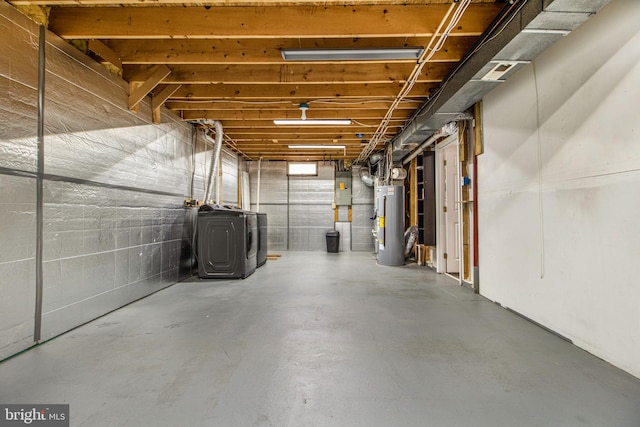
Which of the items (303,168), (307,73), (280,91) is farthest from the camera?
(303,168)

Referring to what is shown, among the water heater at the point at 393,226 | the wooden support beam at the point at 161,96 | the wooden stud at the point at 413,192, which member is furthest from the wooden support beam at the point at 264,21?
the wooden stud at the point at 413,192

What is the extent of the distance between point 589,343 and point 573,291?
1.22 feet

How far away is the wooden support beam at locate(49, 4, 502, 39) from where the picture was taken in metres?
2.37

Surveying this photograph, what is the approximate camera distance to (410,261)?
6.27 metres

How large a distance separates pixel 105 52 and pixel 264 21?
5.60 feet

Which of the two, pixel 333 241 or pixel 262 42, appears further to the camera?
pixel 333 241

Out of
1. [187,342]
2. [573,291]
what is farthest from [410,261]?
[187,342]

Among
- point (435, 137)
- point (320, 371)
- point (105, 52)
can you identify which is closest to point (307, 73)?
point (105, 52)

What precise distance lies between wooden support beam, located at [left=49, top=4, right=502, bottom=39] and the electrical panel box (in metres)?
5.88

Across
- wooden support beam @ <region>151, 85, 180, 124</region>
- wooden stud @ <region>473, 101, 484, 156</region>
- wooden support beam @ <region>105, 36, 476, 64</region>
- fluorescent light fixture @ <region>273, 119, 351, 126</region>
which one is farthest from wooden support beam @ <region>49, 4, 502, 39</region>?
fluorescent light fixture @ <region>273, 119, 351, 126</region>

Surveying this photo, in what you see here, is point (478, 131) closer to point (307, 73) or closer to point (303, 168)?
point (307, 73)

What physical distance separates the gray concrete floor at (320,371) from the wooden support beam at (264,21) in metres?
2.58

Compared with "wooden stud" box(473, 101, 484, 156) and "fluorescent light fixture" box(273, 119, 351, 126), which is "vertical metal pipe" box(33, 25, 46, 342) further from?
"wooden stud" box(473, 101, 484, 156)

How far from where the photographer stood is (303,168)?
Answer: 843 cm
